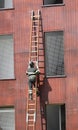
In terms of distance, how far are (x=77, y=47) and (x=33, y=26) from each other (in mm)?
1843

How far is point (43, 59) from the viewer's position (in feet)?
67.6

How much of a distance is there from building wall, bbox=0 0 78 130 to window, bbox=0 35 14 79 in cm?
27

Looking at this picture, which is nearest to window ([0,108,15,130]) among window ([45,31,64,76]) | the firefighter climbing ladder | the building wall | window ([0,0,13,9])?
the building wall

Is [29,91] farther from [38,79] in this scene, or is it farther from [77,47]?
[77,47]

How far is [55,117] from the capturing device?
20688 mm

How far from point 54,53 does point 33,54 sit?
0.80 meters

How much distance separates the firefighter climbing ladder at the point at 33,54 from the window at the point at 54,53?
45 centimetres

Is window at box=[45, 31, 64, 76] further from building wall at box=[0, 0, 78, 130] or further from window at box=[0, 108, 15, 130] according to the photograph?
window at box=[0, 108, 15, 130]

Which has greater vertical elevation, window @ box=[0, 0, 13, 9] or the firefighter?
window @ box=[0, 0, 13, 9]

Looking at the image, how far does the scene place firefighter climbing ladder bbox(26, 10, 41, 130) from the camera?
20.1 meters

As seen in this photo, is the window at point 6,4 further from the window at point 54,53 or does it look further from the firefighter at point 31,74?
the firefighter at point 31,74

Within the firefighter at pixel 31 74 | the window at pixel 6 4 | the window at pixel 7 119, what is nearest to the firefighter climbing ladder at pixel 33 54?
the firefighter at pixel 31 74

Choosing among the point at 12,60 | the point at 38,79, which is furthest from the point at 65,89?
the point at 12,60

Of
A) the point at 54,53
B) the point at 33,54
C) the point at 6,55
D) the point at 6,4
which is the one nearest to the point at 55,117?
the point at 54,53
